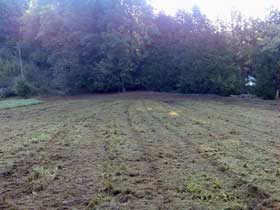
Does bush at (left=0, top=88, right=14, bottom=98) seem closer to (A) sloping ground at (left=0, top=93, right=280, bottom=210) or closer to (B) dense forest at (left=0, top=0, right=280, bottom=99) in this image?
(B) dense forest at (left=0, top=0, right=280, bottom=99)

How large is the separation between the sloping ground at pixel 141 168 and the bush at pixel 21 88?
14.2 m

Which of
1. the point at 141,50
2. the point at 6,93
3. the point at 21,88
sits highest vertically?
the point at 141,50

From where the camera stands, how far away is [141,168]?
193 inches

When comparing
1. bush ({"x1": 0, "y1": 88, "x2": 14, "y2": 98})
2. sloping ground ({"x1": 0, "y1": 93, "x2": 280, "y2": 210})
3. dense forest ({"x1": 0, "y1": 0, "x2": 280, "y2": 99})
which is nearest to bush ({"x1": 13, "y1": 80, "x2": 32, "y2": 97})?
dense forest ({"x1": 0, "y1": 0, "x2": 280, "y2": 99})

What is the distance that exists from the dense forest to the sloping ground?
14.0 meters

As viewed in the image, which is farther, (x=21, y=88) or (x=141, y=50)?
(x=141, y=50)

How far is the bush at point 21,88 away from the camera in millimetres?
22172

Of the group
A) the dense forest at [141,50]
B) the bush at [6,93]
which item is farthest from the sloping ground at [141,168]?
the bush at [6,93]

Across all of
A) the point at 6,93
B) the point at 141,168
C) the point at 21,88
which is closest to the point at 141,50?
the point at 21,88

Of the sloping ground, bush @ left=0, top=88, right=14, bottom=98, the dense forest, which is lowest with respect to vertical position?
the sloping ground

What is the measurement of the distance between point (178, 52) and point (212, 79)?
325 cm

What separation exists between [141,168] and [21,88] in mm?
18990

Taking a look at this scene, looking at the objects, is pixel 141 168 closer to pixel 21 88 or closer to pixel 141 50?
pixel 21 88

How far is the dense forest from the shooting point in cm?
2216
